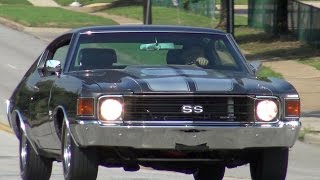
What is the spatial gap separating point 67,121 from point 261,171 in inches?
71.2

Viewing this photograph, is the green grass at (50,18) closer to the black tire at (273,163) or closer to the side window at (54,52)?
the side window at (54,52)

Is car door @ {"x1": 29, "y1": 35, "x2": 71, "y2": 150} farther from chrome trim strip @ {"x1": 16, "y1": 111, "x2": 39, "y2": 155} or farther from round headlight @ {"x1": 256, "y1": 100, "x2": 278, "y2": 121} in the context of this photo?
round headlight @ {"x1": 256, "y1": 100, "x2": 278, "y2": 121}

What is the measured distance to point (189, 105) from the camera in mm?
8664

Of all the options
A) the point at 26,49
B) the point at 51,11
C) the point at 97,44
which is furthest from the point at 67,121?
the point at 51,11

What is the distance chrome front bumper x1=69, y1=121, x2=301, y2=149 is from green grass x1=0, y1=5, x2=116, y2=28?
34.3 metres

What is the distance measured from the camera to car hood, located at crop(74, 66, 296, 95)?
28.4 ft

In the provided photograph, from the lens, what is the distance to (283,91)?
8914 millimetres

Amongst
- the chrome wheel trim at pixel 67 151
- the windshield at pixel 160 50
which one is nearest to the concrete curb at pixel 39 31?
the windshield at pixel 160 50

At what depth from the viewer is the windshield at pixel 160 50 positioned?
32.4ft

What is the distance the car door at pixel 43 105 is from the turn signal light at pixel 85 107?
41.5 inches

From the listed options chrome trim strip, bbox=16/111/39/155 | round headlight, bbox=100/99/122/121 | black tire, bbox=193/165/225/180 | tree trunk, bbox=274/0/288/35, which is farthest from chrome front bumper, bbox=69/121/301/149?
tree trunk, bbox=274/0/288/35

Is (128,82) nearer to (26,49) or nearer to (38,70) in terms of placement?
(38,70)

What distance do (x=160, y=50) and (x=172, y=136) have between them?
1727 millimetres

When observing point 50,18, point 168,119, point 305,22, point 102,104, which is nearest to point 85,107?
point 102,104
